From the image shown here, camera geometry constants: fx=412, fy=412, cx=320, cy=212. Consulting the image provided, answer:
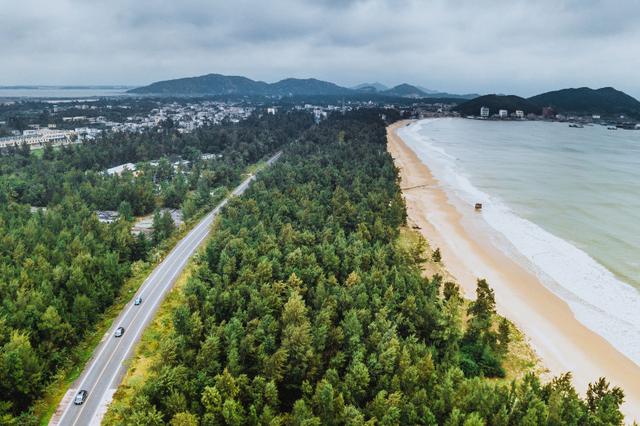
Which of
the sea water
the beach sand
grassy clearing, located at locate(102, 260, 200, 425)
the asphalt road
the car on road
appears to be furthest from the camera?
the sea water

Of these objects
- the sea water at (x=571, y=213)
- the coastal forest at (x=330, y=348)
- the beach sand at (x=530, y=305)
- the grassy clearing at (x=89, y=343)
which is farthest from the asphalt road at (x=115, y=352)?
the sea water at (x=571, y=213)

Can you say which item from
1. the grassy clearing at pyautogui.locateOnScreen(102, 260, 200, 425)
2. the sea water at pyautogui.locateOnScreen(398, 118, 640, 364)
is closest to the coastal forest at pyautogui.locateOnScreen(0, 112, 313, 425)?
the grassy clearing at pyautogui.locateOnScreen(102, 260, 200, 425)

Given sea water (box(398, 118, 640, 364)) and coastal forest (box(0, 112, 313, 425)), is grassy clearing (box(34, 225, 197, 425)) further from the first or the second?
sea water (box(398, 118, 640, 364))

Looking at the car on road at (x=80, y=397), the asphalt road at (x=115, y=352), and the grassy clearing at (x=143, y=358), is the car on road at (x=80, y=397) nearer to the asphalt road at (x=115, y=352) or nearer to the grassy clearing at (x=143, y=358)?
the asphalt road at (x=115, y=352)

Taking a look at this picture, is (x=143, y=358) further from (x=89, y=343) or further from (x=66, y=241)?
(x=66, y=241)

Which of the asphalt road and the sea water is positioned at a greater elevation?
the sea water

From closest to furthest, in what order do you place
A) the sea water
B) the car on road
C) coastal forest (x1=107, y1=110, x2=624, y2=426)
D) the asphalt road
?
coastal forest (x1=107, y1=110, x2=624, y2=426) < the asphalt road < the car on road < the sea water

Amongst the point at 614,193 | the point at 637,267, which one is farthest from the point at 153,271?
the point at 614,193
